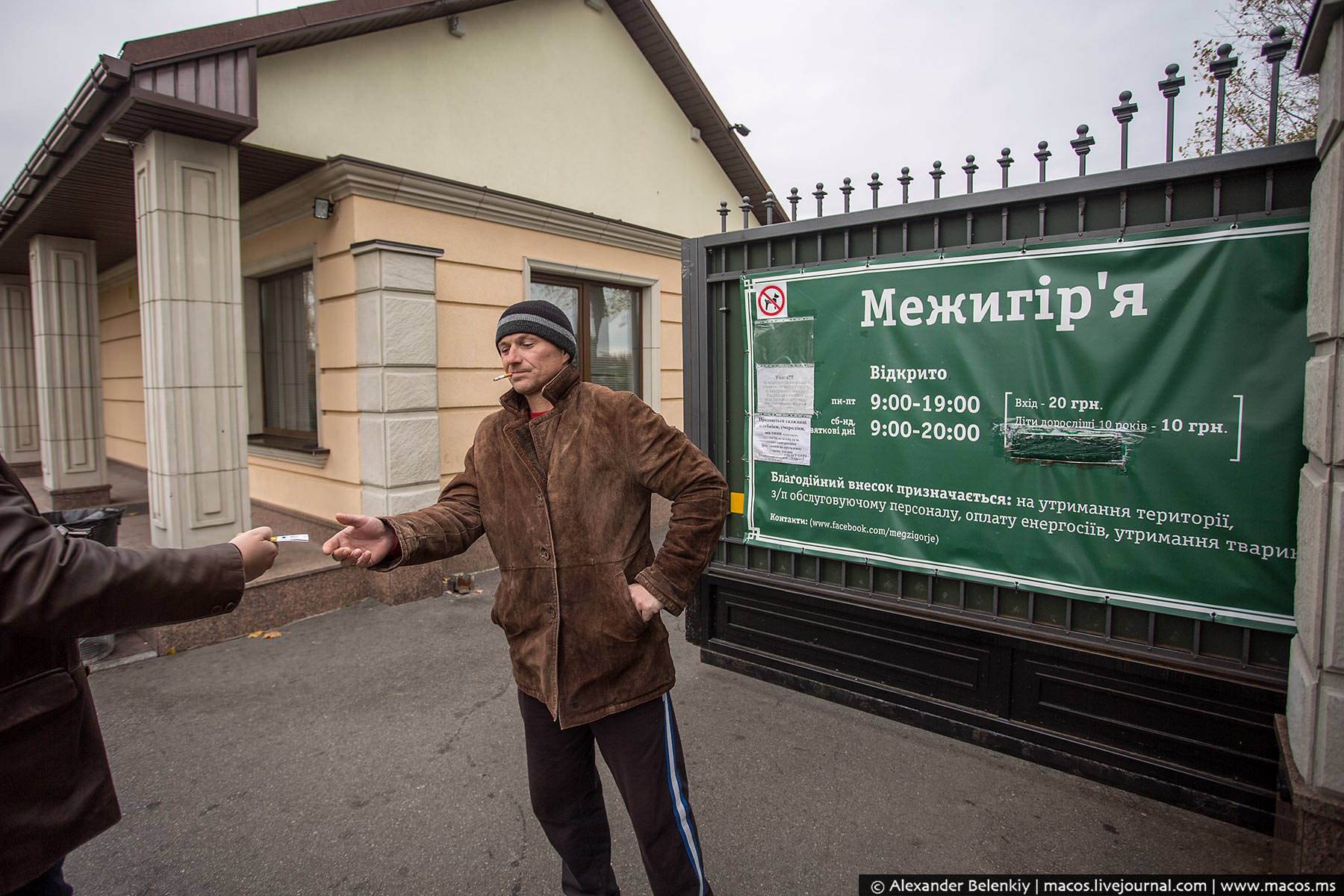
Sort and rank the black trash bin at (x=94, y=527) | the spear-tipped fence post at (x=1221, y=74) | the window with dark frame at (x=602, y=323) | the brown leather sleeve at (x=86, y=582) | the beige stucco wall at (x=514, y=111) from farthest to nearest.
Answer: the window with dark frame at (x=602, y=323) < the beige stucco wall at (x=514, y=111) < the black trash bin at (x=94, y=527) < the spear-tipped fence post at (x=1221, y=74) < the brown leather sleeve at (x=86, y=582)

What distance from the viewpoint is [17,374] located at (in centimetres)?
1027

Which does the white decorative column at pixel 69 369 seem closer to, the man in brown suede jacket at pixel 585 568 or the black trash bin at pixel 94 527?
the black trash bin at pixel 94 527

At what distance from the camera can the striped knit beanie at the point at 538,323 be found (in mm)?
2164

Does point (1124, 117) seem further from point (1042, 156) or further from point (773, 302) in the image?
point (773, 302)

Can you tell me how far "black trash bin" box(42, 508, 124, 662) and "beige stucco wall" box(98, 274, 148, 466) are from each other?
21.5ft

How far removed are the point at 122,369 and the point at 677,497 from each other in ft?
43.6

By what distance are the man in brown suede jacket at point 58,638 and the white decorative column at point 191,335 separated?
12.3 feet

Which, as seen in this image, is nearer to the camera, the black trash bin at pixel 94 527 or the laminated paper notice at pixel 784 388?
the laminated paper notice at pixel 784 388

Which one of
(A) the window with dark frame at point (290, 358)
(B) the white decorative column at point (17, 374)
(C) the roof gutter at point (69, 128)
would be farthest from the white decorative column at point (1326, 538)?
(B) the white decorative column at point (17, 374)

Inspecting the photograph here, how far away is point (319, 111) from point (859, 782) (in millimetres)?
5960

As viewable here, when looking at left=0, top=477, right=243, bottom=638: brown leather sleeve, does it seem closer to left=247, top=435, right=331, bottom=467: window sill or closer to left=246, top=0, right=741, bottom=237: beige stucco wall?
left=246, top=0, right=741, bottom=237: beige stucco wall

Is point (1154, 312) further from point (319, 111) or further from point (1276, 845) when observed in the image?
point (319, 111)

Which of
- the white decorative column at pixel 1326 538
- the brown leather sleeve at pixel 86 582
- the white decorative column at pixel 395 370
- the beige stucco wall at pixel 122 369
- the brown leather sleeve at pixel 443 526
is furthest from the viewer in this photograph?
the beige stucco wall at pixel 122 369

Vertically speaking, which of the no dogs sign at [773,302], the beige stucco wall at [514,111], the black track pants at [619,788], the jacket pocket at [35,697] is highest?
the beige stucco wall at [514,111]
